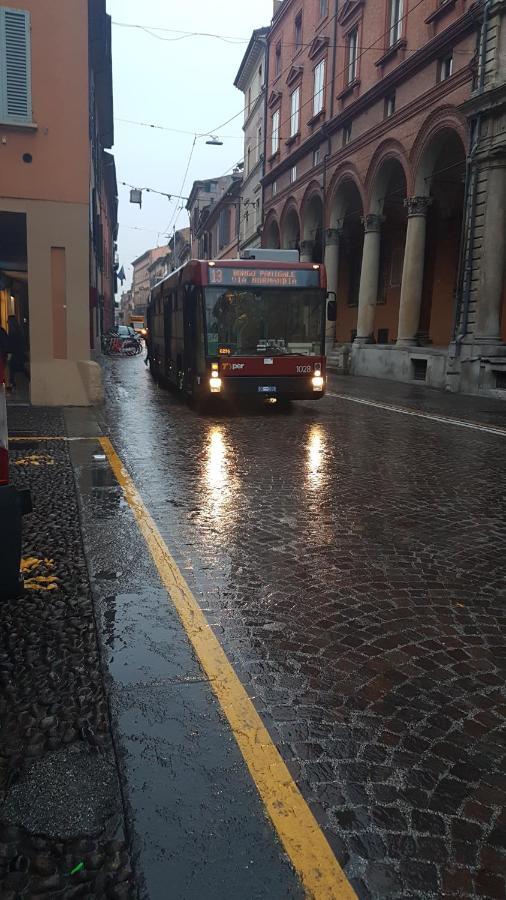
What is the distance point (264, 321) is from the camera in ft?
42.2

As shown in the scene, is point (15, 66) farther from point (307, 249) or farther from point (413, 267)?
point (307, 249)

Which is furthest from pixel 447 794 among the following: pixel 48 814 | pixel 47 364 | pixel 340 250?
pixel 340 250

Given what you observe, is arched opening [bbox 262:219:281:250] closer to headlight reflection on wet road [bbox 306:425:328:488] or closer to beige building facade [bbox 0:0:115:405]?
beige building facade [bbox 0:0:115:405]

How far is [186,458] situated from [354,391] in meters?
11.4

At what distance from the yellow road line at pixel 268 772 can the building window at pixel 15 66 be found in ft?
35.7

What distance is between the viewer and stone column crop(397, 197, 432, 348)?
21188mm

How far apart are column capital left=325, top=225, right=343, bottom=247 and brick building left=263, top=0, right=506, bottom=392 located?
0.18 feet

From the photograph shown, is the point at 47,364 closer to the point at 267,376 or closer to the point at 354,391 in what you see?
the point at 267,376

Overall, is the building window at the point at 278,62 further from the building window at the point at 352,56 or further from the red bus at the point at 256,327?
the red bus at the point at 256,327

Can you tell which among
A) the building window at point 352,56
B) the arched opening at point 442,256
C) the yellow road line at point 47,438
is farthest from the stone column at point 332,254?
the yellow road line at point 47,438

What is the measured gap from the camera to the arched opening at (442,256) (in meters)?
23.7

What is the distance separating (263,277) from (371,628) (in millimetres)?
10110

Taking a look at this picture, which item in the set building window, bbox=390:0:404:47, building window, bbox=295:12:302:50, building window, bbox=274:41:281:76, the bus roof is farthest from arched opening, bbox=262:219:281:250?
the bus roof

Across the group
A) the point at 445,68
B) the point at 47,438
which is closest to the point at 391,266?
the point at 445,68
